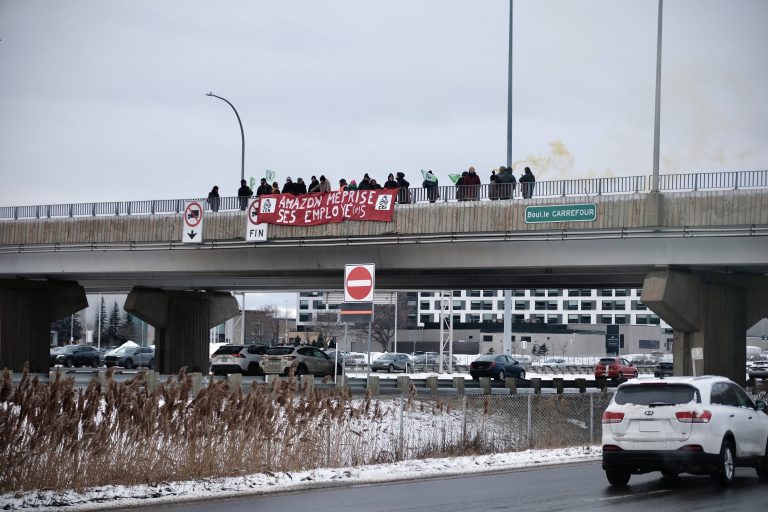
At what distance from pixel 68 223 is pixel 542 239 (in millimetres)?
21542

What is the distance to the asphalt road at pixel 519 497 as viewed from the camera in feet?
46.9

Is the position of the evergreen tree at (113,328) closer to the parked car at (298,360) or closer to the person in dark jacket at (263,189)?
the parked car at (298,360)

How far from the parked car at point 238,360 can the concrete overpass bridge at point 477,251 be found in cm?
354

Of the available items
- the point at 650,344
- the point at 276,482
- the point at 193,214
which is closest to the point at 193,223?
the point at 193,214

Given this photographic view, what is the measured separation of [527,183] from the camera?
39625 millimetres

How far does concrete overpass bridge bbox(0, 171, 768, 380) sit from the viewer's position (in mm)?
37188

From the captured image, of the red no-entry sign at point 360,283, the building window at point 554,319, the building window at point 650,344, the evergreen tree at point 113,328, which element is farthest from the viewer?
the building window at point 554,319

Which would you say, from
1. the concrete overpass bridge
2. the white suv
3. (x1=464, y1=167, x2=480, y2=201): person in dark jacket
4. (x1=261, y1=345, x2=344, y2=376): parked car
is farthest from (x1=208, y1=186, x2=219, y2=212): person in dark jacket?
the white suv

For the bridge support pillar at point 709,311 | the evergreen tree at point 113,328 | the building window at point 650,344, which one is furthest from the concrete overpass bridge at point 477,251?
the evergreen tree at point 113,328

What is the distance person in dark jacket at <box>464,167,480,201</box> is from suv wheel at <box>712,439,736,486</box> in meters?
23.7

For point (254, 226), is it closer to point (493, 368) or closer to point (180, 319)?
point (180, 319)

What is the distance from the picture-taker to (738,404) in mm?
17891

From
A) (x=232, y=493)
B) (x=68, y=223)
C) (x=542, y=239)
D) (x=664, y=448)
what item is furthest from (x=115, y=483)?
(x=68, y=223)

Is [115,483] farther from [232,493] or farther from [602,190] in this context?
[602,190]
